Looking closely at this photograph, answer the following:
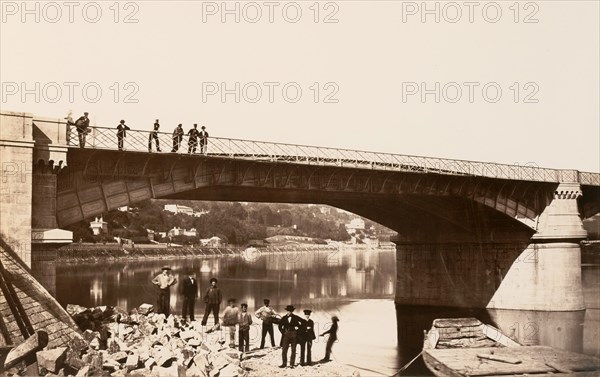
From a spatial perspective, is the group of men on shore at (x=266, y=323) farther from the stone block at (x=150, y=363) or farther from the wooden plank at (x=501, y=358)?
the wooden plank at (x=501, y=358)

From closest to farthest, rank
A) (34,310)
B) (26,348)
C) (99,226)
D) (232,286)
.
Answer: (26,348) < (34,310) < (232,286) < (99,226)

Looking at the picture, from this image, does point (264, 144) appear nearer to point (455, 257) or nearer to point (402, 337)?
point (402, 337)

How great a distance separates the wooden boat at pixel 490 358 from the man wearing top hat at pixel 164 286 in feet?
34.0

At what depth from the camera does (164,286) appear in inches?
1077

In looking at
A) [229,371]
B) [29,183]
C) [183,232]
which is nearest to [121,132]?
[29,183]

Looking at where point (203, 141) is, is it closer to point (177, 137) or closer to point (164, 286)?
point (177, 137)

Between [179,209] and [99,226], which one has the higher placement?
[179,209]

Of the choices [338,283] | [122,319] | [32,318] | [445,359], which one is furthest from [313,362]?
[338,283]

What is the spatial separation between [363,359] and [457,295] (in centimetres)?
2219

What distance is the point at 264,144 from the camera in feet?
109

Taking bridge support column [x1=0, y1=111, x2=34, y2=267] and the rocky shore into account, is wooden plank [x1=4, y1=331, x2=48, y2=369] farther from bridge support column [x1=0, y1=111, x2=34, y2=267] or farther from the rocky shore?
bridge support column [x1=0, y1=111, x2=34, y2=267]

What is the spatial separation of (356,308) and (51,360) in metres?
39.3

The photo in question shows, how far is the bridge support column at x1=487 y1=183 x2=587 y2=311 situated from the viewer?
155ft

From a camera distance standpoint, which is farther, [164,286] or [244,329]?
[164,286]
